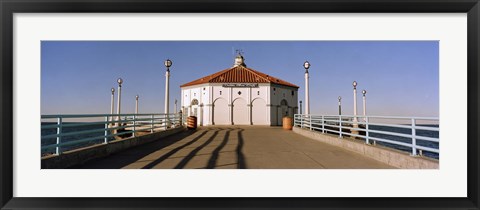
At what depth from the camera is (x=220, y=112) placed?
26172 millimetres

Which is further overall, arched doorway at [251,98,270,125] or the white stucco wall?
arched doorway at [251,98,270,125]

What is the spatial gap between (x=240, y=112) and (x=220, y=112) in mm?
A: 1974

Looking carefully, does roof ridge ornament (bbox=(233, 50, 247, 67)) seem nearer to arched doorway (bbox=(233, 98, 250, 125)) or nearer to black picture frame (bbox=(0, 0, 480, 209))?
arched doorway (bbox=(233, 98, 250, 125))

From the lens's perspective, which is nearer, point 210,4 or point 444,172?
point 210,4

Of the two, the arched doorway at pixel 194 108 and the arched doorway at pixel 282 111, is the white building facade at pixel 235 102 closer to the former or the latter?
the arched doorway at pixel 194 108

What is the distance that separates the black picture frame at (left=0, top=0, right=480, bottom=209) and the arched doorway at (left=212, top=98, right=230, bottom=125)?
2255cm

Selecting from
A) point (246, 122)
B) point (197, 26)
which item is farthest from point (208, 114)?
point (197, 26)

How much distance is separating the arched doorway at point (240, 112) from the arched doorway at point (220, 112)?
0.80 m

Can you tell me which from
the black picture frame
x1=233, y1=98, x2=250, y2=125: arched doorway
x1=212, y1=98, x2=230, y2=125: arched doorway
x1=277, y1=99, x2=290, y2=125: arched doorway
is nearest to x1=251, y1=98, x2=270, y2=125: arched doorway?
x1=233, y1=98, x2=250, y2=125: arched doorway

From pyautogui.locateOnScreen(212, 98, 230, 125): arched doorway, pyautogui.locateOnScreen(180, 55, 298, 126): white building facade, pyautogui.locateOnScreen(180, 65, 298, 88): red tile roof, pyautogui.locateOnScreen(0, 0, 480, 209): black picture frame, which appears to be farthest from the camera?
pyautogui.locateOnScreen(180, 65, 298, 88): red tile roof

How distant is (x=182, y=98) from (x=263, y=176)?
25904 mm

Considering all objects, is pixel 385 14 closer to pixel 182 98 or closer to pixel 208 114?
pixel 208 114

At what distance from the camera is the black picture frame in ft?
11.2

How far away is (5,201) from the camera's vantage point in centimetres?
343
